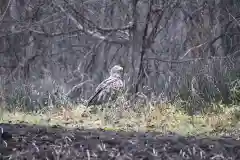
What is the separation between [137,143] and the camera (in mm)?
6020

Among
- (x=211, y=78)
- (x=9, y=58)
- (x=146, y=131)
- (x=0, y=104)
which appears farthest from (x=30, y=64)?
(x=146, y=131)

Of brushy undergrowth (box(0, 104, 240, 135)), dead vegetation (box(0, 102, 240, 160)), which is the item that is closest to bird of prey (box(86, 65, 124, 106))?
brushy undergrowth (box(0, 104, 240, 135))

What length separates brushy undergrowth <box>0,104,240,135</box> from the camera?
6.83 meters

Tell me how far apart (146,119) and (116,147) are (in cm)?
137

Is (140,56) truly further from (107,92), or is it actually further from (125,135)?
(125,135)

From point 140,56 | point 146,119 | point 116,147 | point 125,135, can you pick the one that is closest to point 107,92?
point 140,56

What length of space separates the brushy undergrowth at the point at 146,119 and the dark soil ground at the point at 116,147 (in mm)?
448

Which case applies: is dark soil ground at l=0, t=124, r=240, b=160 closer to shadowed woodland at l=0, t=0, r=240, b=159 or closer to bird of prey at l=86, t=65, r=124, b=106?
shadowed woodland at l=0, t=0, r=240, b=159

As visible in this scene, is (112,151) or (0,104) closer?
(112,151)

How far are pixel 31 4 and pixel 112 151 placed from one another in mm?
8063

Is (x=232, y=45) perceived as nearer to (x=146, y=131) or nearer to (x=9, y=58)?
(x=9, y=58)

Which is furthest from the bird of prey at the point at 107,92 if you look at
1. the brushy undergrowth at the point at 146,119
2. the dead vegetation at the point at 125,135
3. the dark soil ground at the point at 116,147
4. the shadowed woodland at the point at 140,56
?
the dark soil ground at the point at 116,147

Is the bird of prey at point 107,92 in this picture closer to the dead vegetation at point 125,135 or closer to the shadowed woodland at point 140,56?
the shadowed woodland at point 140,56

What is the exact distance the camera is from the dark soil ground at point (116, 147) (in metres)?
5.75
